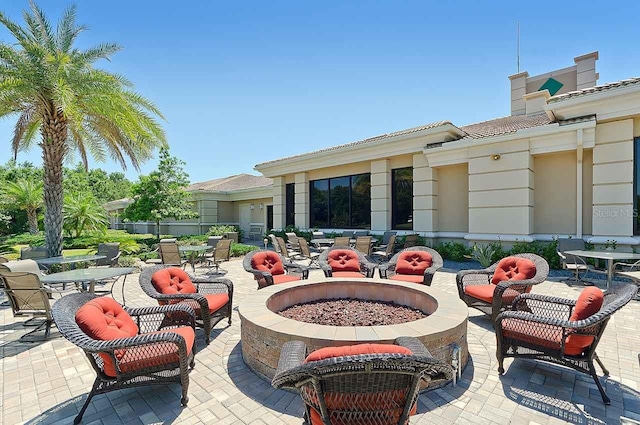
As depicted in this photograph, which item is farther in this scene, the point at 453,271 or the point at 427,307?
the point at 453,271

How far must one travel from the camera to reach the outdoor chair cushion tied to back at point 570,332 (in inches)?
123

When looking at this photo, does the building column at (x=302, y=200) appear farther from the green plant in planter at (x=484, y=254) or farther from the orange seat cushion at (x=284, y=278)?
the orange seat cushion at (x=284, y=278)

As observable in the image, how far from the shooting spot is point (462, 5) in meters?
8.48

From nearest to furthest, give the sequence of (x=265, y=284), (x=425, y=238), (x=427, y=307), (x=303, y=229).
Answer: (x=427, y=307) < (x=265, y=284) < (x=425, y=238) < (x=303, y=229)

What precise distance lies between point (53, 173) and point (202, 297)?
28.6 ft

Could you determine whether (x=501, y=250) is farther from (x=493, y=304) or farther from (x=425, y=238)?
(x=493, y=304)

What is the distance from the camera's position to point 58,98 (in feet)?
26.6

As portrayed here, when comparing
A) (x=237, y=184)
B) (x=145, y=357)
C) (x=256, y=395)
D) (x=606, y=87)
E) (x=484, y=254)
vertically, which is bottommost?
(x=256, y=395)

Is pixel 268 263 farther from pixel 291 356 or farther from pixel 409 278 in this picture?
pixel 291 356

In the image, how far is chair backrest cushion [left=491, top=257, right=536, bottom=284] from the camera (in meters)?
5.11

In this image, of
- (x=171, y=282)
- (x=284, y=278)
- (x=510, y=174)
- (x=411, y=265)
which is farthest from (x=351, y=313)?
(x=510, y=174)

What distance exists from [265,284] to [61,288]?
662cm

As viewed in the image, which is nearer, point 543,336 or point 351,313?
point 543,336

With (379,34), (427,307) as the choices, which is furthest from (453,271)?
(379,34)
